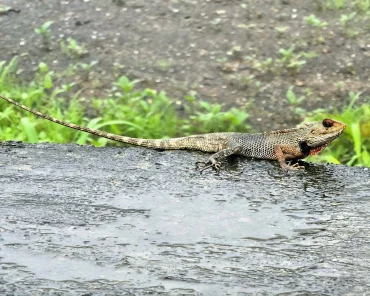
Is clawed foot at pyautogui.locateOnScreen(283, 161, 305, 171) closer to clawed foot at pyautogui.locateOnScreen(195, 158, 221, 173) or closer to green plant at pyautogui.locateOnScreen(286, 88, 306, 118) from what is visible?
clawed foot at pyautogui.locateOnScreen(195, 158, 221, 173)

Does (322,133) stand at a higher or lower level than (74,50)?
higher

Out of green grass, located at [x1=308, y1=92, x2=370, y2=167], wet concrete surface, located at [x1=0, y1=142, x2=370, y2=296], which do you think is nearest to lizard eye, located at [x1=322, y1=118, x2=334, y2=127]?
wet concrete surface, located at [x1=0, y1=142, x2=370, y2=296]

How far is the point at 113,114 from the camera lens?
6867 millimetres

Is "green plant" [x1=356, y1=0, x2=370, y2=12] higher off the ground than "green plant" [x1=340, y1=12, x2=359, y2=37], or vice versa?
"green plant" [x1=356, y1=0, x2=370, y2=12]

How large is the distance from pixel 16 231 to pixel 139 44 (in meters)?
5.07

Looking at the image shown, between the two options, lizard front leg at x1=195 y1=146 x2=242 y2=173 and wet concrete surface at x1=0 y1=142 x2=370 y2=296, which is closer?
wet concrete surface at x1=0 y1=142 x2=370 y2=296

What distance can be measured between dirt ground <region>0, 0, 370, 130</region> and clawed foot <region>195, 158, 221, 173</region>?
2.31 m

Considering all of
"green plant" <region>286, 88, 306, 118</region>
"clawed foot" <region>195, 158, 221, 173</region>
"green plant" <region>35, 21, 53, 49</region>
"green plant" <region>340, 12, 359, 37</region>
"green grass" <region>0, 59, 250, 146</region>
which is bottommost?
"green grass" <region>0, 59, 250, 146</region>

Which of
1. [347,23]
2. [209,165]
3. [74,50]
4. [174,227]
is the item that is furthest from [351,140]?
[74,50]

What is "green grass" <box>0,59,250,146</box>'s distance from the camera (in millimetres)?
6582

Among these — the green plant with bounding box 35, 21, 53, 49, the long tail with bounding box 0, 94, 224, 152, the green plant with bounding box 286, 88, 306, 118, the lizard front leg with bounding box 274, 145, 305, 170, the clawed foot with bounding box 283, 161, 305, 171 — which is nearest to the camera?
the clawed foot with bounding box 283, 161, 305, 171

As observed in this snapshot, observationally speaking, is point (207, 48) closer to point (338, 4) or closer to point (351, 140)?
point (338, 4)

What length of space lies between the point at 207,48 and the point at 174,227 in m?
4.94

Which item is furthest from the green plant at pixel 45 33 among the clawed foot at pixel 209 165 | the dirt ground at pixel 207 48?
the clawed foot at pixel 209 165
